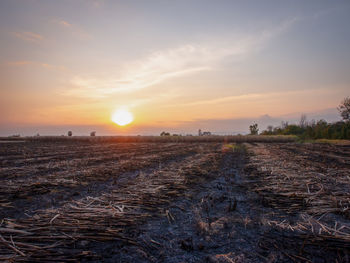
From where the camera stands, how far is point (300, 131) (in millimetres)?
77250

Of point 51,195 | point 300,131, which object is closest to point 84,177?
point 51,195

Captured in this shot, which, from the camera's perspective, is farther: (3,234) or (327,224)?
(327,224)

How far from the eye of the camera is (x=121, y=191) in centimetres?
618

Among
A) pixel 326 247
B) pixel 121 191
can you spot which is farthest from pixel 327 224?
pixel 121 191

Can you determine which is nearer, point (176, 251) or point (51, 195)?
point (176, 251)

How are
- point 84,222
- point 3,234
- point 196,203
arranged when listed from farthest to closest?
point 196,203, point 84,222, point 3,234

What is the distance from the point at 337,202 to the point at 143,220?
4.40 meters

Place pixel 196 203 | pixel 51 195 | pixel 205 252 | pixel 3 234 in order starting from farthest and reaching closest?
pixel 51 195 < pixel 196 203 < pixel 3 234 < pixel 205 252

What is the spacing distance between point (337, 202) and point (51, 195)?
23.4ft

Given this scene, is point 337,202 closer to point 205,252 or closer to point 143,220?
point 205,252

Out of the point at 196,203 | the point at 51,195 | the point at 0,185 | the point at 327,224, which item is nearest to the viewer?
the point at 327,224

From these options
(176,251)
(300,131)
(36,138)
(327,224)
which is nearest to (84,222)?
(176,251)

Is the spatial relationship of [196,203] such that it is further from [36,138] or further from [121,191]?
[36,138]

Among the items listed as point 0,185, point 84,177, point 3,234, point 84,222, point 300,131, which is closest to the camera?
point 3,234
